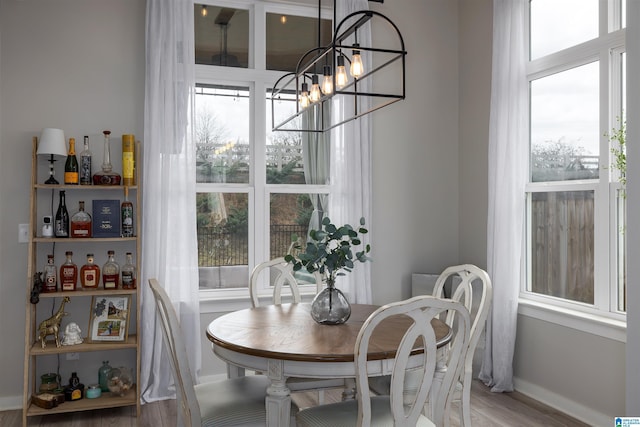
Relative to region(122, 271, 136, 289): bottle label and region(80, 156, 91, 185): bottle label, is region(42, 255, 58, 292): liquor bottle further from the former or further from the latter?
region(80, 156, 91, 185): bottle label

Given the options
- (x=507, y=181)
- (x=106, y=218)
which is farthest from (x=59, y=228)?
(x=507, y=181)

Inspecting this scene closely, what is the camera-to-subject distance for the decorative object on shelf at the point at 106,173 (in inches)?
137

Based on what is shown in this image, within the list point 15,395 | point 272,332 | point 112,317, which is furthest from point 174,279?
point 272,332

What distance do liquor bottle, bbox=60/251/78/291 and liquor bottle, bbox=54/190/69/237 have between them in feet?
0.44

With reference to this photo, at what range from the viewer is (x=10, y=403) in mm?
3502

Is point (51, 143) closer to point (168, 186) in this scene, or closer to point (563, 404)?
point (168, 186)

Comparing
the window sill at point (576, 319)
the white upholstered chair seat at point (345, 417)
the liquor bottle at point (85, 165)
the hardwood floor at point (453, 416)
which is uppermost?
the liquor bottle at point (85, 165)

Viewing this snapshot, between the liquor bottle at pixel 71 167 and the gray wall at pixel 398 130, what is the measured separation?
0.66ft

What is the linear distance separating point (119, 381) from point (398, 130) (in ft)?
9.24

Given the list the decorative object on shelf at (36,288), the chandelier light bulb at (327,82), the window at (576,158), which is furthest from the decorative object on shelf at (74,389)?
the window at (576,158)

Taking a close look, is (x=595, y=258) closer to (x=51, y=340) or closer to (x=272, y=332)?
(x=272, y=332)

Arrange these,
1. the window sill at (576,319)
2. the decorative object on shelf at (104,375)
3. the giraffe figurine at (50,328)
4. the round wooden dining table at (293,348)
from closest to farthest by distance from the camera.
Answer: the round wooden dining table at (293,348)
the window sill at (576,319)
the giraffe figurine at (50,328)
the decorative object on shelf at (104,375)

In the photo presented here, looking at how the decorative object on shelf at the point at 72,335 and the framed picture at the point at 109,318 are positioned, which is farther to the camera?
the framed picture at the point at 109,318

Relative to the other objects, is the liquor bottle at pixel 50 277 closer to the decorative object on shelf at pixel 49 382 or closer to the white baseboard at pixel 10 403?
the decorative object on shelf at pixel 49 382
